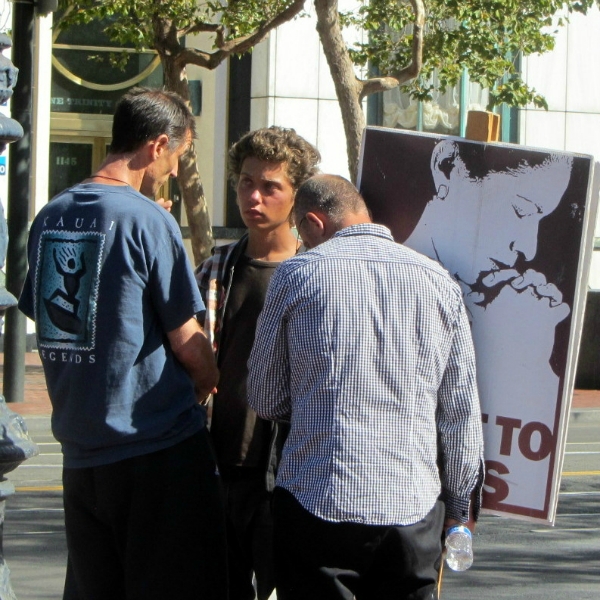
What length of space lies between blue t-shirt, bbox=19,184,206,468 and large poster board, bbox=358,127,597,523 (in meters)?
0.89

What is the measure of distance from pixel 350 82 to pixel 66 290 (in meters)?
8.99

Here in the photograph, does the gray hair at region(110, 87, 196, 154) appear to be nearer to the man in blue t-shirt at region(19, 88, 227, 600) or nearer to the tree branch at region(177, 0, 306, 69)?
the man in blue t-shirt at region(19, 88, 227, 600)

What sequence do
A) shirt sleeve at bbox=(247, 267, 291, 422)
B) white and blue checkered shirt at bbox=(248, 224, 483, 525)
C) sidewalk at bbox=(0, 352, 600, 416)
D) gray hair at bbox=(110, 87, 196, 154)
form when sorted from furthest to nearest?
sidewalk at bbox=(0, 352, 600, 416), gray hair at bbox=(110, 87, 196, 154), shirt sleeve at bbox=(247, 267, 291, 422), white and blue checkered shirt at bbox=(248, 224, 483, 525)

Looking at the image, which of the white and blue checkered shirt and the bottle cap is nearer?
the white and blue checkered shirt

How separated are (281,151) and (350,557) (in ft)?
5.01

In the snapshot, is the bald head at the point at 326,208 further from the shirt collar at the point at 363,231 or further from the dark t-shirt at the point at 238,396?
the dark t-shirt at the point at 238,396

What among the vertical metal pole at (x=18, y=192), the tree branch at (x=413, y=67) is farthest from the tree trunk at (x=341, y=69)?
the vertical metal pole at (x=18, y=192)

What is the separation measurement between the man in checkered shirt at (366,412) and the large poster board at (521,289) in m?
0.40

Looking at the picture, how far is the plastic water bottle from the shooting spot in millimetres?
3211

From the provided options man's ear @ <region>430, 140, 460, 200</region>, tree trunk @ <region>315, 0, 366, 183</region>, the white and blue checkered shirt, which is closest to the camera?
the white and blue checkered shirt

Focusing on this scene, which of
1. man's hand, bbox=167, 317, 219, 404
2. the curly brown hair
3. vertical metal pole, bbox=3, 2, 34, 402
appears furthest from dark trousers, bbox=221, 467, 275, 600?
vertical metal pole, bbox=3, 2, 34, 402

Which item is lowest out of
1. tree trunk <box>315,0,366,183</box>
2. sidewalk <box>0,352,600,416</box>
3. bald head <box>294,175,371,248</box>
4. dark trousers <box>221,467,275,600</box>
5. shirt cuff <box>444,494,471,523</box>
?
sidewalk <box>0,352,600,416</box>

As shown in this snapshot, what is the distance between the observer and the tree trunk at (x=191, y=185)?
504 inches

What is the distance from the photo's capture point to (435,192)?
141 inches
